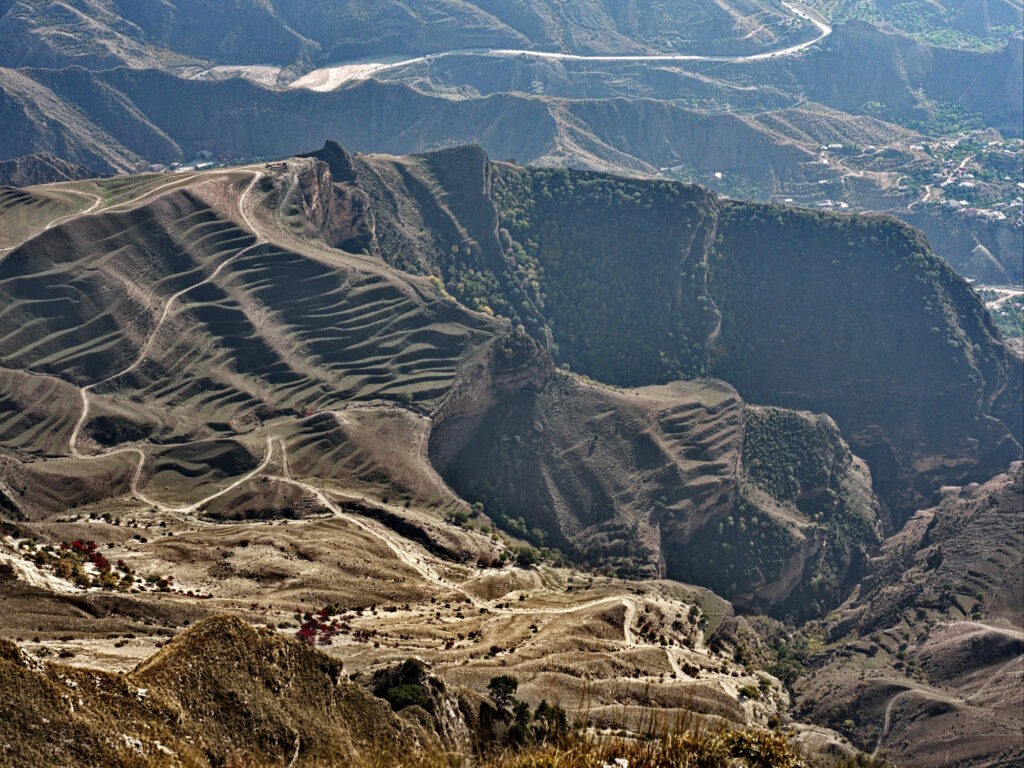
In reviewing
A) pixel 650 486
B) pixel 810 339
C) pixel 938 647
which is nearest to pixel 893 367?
pixel 810 339

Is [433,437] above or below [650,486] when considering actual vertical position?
above

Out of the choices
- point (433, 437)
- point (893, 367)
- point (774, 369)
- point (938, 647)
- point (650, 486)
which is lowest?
point (938, 647)

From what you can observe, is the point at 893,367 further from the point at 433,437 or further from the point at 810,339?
the point at 433,437

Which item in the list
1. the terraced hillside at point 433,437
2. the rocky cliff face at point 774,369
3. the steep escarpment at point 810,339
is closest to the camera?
the terraced hillside at point 433,437

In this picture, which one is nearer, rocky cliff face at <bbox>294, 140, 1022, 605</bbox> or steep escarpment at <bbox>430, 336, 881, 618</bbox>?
steep escarpment at <bbox>430, 336, 881, 618</bbox>

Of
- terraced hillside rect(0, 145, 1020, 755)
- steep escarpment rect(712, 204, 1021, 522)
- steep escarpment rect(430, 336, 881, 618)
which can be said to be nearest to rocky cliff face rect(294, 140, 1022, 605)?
steep escarpment rect(712, 204, 1021, 522)

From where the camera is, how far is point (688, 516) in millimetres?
147375

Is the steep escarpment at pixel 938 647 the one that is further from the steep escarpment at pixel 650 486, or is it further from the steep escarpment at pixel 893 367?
the steep escarpment at pixel 893 367

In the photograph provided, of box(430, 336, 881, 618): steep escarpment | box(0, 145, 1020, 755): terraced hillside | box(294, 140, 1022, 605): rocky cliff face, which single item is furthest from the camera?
box(294, 140, 1022, 605): rocky cliff face

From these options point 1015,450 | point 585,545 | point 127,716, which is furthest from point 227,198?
point 1015,450

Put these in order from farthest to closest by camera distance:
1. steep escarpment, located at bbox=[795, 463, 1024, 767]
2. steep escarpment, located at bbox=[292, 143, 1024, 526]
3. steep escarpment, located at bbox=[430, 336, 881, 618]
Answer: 1. steep escarpment, located at bbox=[292, 143, 1024, 526]
2. steep escarpment, located at bbox=[430, 336, 881, 618]
3. steep escarpment, located at bbox=[795, 463, 1024, 767]

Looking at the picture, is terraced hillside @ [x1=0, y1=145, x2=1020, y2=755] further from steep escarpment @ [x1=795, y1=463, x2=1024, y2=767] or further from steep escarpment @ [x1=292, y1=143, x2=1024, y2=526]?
steep escarpment @ [x1=795, y1=463, x2=1024, y2=767]

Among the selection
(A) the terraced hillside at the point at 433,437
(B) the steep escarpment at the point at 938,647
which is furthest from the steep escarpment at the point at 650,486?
(B) the steep escarpment at the point at 938,647

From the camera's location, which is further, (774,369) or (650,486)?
(774,369)
